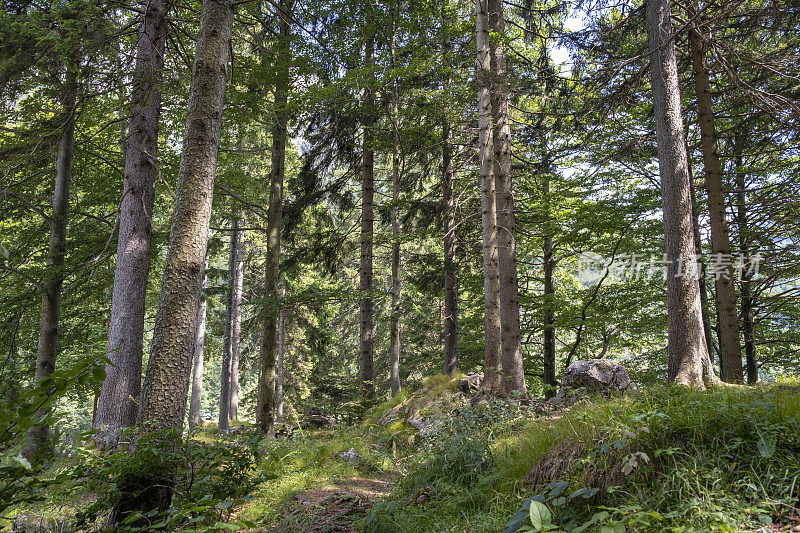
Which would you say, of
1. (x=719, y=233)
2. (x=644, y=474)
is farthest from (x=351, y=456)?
(x=719, y=233)

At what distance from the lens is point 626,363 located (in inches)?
546

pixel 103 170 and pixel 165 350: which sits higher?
pixel 103 170

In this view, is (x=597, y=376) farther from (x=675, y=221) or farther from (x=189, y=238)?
(x=189, y=238)

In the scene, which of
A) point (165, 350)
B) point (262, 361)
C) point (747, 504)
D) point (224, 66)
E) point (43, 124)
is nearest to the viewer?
point (747, 504)

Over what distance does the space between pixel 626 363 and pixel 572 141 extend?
24.3 ft

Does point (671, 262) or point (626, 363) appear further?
point (626, 363)

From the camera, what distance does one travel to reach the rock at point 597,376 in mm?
7055

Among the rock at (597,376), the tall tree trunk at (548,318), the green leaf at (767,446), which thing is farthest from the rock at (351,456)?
the tall tree trunk at (548,318)

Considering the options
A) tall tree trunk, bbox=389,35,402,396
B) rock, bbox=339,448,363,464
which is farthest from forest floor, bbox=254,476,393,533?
tall tree trunk, bbox=389,35,402,396

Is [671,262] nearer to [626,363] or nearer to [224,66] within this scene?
[224,66]

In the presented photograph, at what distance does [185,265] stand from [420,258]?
10926mm

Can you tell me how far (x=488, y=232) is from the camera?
25.1ft

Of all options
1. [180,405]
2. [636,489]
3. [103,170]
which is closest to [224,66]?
[180,405]

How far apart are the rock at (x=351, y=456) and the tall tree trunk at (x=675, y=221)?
4825mm
